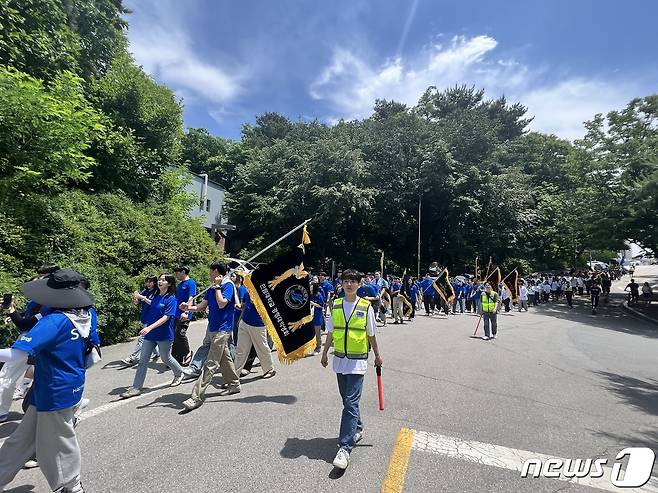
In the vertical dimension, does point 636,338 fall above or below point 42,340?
below

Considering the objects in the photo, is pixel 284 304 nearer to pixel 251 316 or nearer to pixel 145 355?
pixel 251 316

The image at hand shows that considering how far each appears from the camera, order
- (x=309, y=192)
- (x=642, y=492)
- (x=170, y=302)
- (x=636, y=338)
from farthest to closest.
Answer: (x=309, y=192) → (x=636, y=338) → (x=170, y=302) → (x=642, y=492)

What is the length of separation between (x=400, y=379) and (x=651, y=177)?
18740 millimetres

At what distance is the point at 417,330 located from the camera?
13055mm

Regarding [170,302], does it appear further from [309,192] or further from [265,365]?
[309,192]

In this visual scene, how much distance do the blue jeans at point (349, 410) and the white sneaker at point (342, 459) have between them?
52 millimetres

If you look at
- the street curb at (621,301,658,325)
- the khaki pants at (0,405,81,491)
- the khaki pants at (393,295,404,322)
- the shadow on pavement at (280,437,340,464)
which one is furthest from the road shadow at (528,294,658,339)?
the khaki pants at (0,405,81,491)

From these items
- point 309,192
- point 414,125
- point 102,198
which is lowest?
point 102,198

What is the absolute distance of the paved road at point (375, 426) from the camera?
362 centimetres

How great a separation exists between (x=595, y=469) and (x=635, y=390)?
431 cm

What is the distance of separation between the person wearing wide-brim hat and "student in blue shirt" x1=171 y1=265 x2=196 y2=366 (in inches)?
123

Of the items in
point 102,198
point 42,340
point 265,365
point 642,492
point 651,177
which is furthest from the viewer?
point 651,177

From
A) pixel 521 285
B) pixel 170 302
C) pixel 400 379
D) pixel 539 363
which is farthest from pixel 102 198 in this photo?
pixel 521 285

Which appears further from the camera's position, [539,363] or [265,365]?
[539,363]
